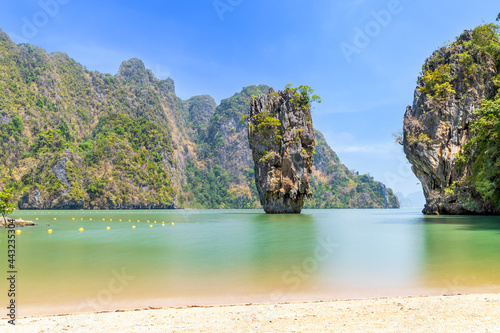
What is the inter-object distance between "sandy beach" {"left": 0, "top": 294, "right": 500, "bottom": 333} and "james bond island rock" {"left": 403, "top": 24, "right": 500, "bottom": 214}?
113ft

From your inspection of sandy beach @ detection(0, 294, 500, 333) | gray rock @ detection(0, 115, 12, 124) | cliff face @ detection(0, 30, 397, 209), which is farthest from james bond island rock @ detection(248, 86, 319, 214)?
gray rock @ detection(0, 115, 12, 124)

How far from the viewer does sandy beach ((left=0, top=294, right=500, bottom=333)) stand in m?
4.59

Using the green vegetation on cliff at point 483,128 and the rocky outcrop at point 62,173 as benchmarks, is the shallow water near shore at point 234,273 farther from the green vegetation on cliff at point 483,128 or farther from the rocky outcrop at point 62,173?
the rocky outcrop at point 62,173

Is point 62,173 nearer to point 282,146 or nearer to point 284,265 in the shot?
point 282,146

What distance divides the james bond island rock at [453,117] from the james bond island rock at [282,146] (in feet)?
42.4

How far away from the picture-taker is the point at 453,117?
126ft

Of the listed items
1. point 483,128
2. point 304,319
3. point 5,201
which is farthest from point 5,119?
point 304,319

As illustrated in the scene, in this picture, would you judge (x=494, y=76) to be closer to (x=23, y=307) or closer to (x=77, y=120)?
(x=23, y=307)

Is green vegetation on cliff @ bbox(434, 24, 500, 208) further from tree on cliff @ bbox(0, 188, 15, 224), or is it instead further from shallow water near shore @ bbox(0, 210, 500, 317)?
tree on cliff @ bbox(0, 188, 15, 224)

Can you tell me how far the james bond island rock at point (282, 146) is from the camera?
153 feet

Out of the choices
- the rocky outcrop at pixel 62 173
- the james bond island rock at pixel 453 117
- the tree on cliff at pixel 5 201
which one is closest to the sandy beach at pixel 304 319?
the tree on cliff at pixel 5 201

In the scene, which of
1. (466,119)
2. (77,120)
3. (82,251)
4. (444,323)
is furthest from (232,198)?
(444,323)

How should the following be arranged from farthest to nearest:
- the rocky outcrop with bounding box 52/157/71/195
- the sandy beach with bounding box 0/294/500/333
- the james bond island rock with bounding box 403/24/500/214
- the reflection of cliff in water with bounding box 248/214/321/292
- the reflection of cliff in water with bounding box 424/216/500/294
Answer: the rocky outcrop with bounding box 52/157/71/195
the james bond island rock with bounding box 403/24/500/214
the reflection of cliff in water with bounding box 248/214/321/292
the reflection of cliff in water with bounding box 424/216/500/294
the sandy beach with bounding box 0/294/500/333

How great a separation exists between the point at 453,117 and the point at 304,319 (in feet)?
134
